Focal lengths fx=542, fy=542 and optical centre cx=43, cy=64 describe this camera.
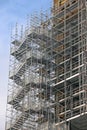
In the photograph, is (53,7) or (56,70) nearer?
(56,70)

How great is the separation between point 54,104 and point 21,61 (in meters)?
4.93

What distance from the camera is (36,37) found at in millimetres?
44062

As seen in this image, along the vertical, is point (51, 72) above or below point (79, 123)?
above

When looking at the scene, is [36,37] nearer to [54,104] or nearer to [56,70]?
[56,70]

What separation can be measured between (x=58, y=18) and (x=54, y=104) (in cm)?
750

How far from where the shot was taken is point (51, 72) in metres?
42.9

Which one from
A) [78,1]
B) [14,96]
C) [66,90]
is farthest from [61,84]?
[78,1]

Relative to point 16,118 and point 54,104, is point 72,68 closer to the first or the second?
point 54,104

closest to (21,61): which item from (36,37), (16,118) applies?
(36,37)

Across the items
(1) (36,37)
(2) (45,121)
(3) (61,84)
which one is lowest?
(2) (45,121)

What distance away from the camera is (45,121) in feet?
134

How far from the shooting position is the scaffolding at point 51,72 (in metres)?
40.5

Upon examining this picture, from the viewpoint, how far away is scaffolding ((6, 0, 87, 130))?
1594 inches

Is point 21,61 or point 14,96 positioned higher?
point 21,61
